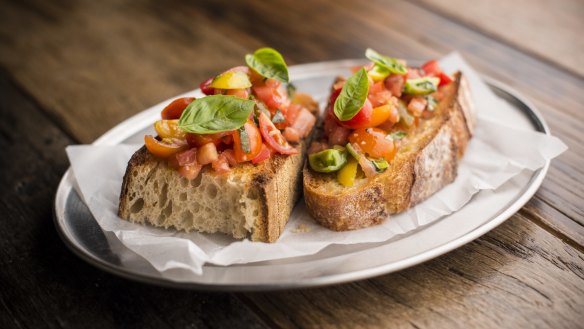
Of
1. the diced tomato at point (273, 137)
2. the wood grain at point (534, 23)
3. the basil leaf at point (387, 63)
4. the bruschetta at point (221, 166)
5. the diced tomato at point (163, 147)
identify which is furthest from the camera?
the wood grain at point (534, 23)

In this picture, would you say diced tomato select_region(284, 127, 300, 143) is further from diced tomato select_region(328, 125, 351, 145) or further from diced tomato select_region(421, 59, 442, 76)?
diced tomato select_region(421, 59, 442, 76)

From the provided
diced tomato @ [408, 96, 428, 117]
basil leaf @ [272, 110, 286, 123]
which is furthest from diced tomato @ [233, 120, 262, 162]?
diced tomato @ [408, 96, 428, 117]

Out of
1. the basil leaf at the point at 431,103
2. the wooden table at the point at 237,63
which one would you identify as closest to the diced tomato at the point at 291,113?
the basil leaf at the point at 431,103

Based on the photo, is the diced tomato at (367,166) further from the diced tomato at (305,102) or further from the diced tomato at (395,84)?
the diced tomato at (305,102)

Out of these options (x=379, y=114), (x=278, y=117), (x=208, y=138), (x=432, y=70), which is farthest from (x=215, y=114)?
(x=432, y=70)

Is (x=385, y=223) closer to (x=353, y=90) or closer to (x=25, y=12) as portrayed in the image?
(x=353, y=90)

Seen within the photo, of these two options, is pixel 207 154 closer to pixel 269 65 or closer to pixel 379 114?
pixel 269 65

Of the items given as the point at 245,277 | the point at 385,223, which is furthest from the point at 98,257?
the point at 385,223
